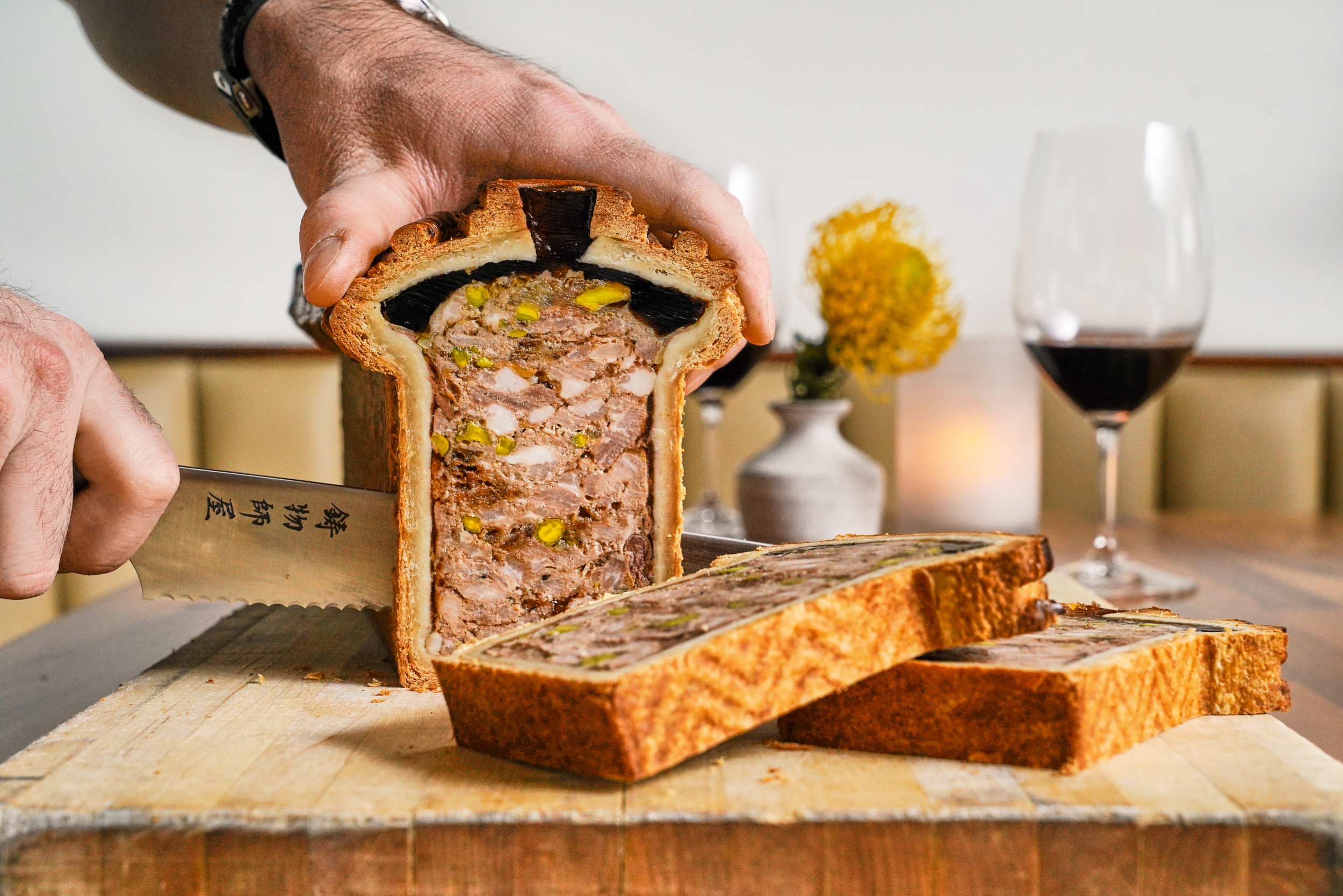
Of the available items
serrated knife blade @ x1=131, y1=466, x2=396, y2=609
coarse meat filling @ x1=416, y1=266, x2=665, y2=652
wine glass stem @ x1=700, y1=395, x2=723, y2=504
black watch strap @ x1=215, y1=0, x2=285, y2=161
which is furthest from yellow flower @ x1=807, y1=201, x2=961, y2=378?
serrated knife blade @ x1=131, y1=466, x2=396, y2=609

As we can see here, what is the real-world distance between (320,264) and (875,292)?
1.24m

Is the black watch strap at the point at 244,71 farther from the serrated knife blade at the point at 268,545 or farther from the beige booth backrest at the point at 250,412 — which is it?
the beige booth backrest at the point at 250,412

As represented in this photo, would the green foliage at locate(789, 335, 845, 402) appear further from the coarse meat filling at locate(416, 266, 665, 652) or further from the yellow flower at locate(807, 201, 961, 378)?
the coarse meat filling at locate(416, 266, 665, 652)

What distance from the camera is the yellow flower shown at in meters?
2.14

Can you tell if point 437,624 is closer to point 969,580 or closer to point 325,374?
point 969,580

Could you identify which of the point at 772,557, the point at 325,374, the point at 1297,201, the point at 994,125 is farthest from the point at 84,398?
the point at 1297,201

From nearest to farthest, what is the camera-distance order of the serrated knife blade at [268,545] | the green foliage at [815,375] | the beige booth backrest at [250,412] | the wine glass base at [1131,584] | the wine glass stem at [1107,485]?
1. the serrated knife blade at [268,545]
2. the wine glass base at [1131,584]
3. the wine glass stem at [1107,485]
4. the green foliage at [815,375]
5. the beige booth backrest at [250,412]

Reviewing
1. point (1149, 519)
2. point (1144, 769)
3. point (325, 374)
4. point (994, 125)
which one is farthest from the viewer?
point (994, 125)

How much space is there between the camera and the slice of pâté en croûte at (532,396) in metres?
1.24

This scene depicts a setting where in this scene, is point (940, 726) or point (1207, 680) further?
point (1207, 680)

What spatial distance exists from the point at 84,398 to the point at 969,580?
906 mm

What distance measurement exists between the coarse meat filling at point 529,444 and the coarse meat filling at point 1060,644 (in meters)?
0.43

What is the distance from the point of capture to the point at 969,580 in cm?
101

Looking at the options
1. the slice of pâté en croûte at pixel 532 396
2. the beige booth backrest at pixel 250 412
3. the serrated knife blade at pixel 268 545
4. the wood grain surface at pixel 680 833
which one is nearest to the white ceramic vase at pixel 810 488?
the slice of pâté en croûte at pixel 532 396
